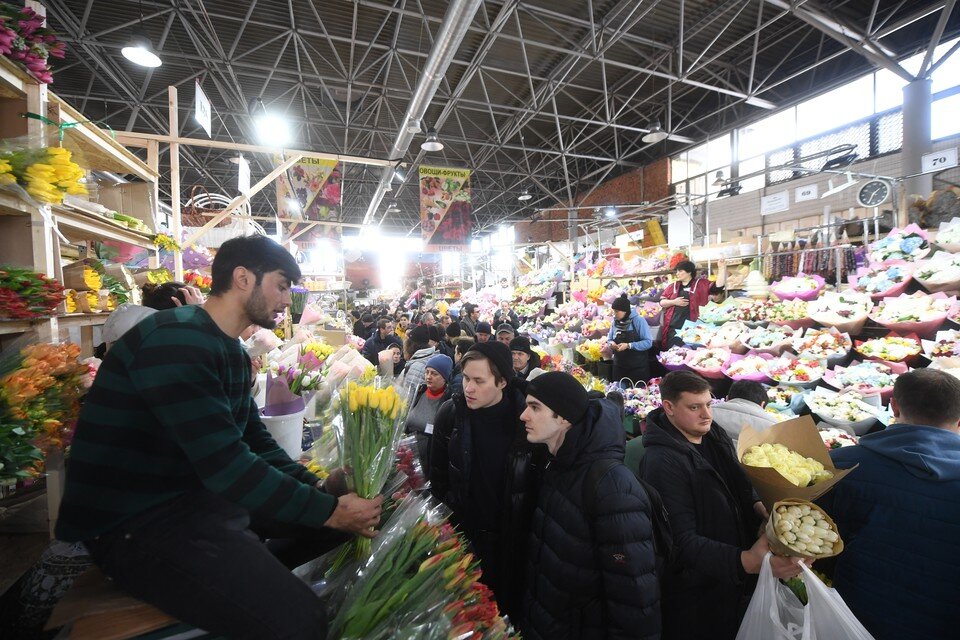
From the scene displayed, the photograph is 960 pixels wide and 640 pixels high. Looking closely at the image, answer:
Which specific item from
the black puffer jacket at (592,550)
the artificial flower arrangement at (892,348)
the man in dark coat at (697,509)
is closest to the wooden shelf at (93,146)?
the black puffer jacket at (592,550)

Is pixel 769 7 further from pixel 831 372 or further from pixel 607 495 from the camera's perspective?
pixel 607 495

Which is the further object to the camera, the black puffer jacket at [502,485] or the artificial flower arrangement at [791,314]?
the artificial flower arrangement at [791,314]

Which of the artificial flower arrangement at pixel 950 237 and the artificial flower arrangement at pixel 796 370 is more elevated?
the artificial flower arrangement at pixel 950 237

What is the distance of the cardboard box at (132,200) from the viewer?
3410mm

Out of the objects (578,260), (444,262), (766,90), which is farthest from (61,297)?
(444,262)

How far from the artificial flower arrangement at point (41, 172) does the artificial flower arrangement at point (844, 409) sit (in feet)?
16.3

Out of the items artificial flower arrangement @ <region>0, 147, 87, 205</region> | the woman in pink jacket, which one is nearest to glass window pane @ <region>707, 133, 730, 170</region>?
the woman in pink jacket

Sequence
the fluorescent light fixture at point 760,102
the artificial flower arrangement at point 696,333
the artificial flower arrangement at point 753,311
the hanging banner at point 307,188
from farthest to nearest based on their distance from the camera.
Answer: the fluorescent light fixture at point 760,102 → the hanging banner at point 307,188 → the artificial flower arrangement at point 753,311 → the artificial flower arrangement at point 696,333

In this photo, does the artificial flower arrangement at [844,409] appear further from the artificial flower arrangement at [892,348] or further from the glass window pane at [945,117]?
the glass window pane at [945,117]

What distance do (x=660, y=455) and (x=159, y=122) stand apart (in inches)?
542

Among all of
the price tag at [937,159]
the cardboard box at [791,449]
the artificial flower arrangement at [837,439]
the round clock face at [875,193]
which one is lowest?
the artificial flower arrangement at [837,439]

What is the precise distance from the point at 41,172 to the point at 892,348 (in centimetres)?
614

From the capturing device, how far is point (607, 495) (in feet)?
5.02

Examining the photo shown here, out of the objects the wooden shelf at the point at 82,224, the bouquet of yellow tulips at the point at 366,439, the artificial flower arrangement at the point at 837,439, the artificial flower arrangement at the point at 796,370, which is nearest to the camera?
the bouquet of yellow tulips at the point at 366,439
